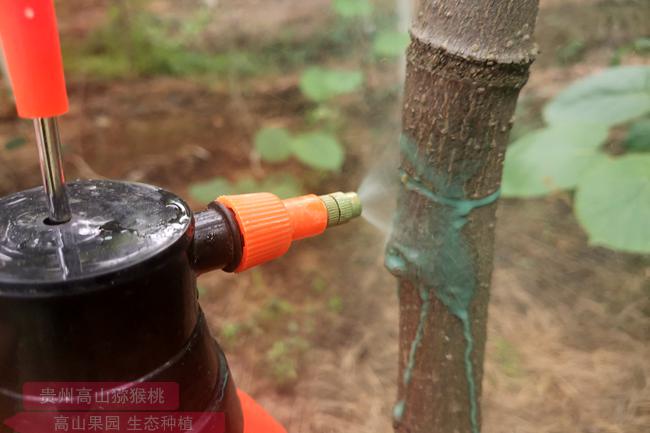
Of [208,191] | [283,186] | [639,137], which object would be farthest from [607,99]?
[208,191]

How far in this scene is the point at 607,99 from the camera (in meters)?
1.25

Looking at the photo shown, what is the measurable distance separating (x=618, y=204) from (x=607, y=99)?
31 centimetres

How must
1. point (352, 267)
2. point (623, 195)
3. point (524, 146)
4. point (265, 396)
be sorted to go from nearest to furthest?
point (623, 195), point (265, 396), point (524, 146), point (352, 267)

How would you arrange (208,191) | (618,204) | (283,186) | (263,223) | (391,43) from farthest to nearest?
(391,43), (283,186), (208,191), (618,204), (263,223)

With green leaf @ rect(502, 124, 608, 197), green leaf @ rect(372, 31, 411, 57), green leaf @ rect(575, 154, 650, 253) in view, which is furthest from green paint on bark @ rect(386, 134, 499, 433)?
green leaf @ rect(372, 31, 411, 57)

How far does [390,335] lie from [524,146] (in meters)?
0.53

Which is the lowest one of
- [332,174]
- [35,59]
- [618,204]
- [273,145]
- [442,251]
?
[332,174]

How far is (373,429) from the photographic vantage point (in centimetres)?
107

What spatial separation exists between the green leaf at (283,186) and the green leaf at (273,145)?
7 cm

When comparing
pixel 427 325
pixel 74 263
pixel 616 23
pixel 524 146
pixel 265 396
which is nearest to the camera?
pixel 74 263

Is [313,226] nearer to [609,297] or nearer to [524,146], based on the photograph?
[524,146]

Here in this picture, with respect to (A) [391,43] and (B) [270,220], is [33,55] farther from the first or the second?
(A) [391,43]

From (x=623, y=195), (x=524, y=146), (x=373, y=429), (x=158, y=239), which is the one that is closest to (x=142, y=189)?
(x=158, y=239)

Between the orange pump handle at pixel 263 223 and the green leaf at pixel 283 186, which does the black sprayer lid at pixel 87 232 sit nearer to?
the orange pump handle at pixel 263 223
